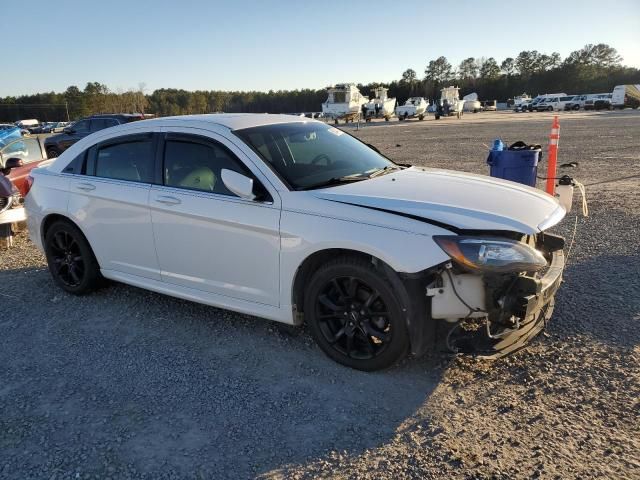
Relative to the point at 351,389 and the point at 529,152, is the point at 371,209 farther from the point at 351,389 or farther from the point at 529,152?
the point at 529,152

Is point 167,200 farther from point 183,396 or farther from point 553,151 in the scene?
point 553,151

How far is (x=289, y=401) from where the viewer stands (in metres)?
3.22

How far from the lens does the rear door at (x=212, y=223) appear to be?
144 inches

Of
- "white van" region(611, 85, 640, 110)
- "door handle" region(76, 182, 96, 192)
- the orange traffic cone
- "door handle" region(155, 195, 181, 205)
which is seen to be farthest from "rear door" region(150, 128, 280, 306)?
"white van" region(611, 85, 640, 110)

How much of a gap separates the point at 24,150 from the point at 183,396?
851 centimetres

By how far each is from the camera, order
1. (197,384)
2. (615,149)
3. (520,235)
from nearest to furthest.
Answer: (520,235)
(197,384)
(615,149)

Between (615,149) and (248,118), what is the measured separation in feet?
51.3

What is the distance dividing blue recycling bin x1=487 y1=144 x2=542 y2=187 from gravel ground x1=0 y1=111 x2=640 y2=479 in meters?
1.97

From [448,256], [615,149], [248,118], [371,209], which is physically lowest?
[615,149]

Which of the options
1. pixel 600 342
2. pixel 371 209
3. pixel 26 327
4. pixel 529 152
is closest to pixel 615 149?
pixel 529 152

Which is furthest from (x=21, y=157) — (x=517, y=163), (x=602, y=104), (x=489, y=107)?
(x=489, y=107)

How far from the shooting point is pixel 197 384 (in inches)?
136

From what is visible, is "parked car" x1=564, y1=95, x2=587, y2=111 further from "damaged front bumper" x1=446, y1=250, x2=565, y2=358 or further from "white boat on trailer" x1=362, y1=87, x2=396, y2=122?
"damaged front bumper" x1=446, y1=250, x2=565, y2=358

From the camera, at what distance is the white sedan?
3.12 metres
